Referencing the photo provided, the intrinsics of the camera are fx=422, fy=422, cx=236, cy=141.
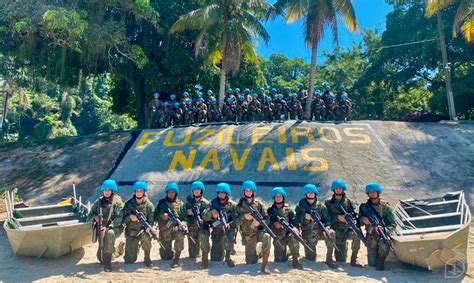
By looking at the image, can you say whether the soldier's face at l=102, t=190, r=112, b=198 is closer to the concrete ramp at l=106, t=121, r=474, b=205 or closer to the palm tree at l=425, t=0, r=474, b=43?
the concrete ramp at l=106, t=121, r=474, b=205

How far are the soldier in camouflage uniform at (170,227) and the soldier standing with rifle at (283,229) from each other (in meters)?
2.07

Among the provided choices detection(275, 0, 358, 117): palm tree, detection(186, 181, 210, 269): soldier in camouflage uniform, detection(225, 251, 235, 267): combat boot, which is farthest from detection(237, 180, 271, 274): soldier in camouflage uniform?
detection(275, 0, 358, 117): palm tree

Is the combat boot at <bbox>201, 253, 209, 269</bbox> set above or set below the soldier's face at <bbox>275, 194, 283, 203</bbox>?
below

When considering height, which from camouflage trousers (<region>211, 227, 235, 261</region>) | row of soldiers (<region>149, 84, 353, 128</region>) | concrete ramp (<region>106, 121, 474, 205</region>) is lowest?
camouflage trousers (<region>211, 227, 235, 261</region>)

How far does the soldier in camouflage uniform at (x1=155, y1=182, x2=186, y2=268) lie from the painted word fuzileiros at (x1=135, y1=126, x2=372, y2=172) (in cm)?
689

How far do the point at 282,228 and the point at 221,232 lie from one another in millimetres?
1371

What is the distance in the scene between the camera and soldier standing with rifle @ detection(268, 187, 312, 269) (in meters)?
9.15

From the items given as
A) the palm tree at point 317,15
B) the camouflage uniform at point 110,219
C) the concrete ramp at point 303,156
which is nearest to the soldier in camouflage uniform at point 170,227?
the camouflage uniform at point 110,219

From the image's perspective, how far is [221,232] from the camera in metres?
9.49

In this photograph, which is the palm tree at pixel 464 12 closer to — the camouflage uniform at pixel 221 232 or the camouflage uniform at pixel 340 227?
the camouflage uniform at pixel 340 227

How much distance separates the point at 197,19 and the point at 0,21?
29.4 feet

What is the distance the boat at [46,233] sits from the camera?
9.31 metres

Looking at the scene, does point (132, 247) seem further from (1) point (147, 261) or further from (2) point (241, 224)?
(2) point (241, 224)

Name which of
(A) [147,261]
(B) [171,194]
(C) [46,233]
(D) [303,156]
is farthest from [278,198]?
(D) [303,156]
